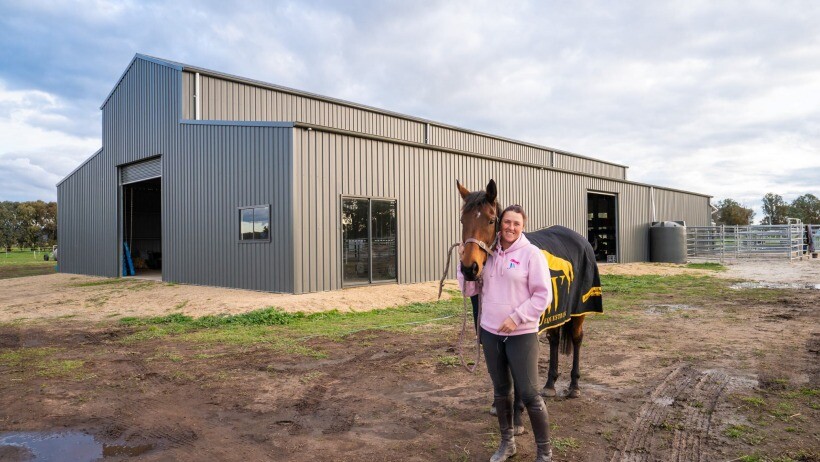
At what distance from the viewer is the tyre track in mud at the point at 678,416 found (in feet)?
10.5

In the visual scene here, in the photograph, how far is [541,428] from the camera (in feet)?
9.60

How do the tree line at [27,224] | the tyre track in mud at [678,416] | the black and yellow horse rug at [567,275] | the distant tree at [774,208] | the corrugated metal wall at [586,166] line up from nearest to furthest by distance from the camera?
the tyre track in mud at [678,416] < the black and yellow horse rug at [567,275] < the corrugated metal wall at [586,166] < the tree line at [27,224] < the distant tree at [774,208]

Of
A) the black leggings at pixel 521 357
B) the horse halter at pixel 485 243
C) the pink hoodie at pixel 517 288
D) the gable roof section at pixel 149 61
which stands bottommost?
the black leggings at pixel 521 357

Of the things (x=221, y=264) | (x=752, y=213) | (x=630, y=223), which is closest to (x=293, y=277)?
(x=221, y=264)

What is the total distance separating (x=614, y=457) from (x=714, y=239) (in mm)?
27896

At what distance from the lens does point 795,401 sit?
4.09 m

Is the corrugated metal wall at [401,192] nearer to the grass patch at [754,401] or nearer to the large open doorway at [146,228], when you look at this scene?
the grass patch at [754,401]

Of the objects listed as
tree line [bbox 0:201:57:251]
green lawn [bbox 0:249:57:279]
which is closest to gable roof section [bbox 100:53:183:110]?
green lawn [bbox 0:249:57:279]

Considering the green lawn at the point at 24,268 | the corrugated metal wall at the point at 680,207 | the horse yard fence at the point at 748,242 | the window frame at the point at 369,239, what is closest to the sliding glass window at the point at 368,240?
the window frame at the point at 369,239

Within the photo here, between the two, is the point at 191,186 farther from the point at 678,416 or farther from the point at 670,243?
the point at 670,243

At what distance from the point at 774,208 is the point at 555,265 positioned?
103 m

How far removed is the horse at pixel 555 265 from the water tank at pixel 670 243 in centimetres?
2245

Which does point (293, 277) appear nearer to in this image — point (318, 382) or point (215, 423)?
point (318, 382)

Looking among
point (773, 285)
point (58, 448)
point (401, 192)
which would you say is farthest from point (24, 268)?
point (773, 285)
